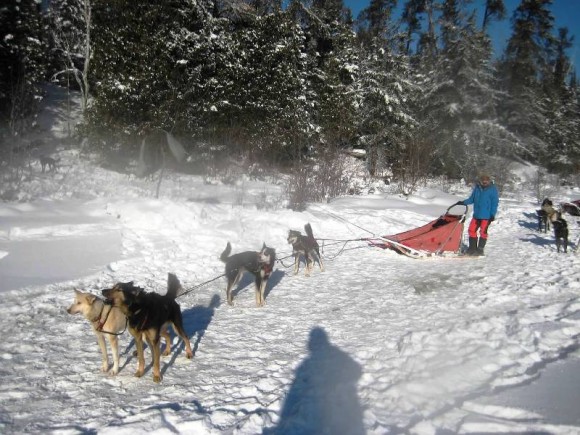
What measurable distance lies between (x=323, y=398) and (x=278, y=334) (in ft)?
4.64

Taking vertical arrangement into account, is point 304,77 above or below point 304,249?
above

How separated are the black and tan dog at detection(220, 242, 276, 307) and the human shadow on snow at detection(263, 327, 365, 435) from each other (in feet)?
5.60

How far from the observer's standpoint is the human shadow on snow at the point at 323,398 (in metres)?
2.83

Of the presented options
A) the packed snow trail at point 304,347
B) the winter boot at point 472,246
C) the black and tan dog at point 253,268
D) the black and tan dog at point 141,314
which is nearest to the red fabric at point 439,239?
the winter boot at point 472,246

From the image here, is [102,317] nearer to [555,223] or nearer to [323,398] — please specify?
[323,398]

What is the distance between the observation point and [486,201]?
8.06 m

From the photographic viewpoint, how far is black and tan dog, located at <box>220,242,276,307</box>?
5559 mm

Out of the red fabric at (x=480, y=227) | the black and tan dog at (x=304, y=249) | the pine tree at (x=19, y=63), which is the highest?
the pine tree at (x=19, y=63)

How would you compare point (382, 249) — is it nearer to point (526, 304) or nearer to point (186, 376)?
point (526, 304)

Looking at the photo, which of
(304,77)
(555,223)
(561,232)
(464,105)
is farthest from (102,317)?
(464,105)

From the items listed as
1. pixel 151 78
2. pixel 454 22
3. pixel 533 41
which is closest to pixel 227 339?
pixel 151 78

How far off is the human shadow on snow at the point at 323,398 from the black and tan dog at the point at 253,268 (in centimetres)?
171

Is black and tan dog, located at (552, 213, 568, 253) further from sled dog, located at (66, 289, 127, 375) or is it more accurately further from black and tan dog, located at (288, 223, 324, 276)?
sled dog, located at (66, 289, 127, 375)

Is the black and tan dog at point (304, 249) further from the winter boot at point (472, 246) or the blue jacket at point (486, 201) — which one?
the blue jacket at point (486, 201)
